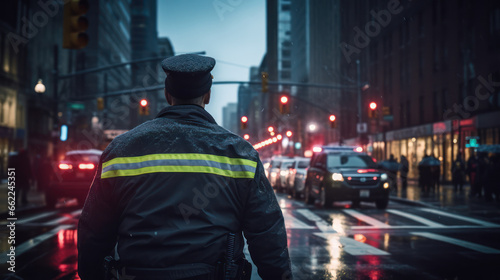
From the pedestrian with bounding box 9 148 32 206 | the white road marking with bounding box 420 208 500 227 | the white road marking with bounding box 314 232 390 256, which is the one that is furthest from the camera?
the pedestrian with bounding box 9 148 32 206

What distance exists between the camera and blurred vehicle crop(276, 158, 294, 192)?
29223 mm

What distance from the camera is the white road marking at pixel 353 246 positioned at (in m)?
9.59

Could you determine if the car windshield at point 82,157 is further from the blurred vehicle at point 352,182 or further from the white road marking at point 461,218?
the white road marking at point 461,218

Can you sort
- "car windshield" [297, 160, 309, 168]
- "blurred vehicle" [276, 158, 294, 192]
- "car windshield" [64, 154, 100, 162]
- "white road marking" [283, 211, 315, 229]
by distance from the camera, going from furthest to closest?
"blurred vehicle" [276, 158, 294, 192] < "car windshield" [297, 160, 309, 168] < "car windshield" [64, 154, 100, 162] < "white road marking" [283, 211, 315, 229]

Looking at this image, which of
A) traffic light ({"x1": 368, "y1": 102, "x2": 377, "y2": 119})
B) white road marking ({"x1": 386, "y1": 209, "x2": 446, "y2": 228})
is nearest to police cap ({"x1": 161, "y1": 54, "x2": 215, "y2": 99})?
white road marking ({"x1": 386, "y1": 209, "x2": 446, "y2": 228})

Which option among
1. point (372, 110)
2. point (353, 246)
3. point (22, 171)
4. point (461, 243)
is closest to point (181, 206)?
point (353, 246)

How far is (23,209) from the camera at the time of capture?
682 inches

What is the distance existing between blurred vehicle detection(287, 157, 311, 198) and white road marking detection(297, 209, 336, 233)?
20.4 ft

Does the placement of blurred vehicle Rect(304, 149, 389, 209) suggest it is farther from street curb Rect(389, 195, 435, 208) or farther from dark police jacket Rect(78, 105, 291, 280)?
dark police jacket Rect(78, 105, 291, 280)

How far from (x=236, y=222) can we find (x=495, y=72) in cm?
3156

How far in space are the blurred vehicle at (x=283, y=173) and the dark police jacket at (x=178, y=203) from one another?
25538mm

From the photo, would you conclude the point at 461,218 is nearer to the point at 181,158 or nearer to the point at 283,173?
the point at 181,158

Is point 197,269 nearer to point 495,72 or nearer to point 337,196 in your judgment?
point 337,196

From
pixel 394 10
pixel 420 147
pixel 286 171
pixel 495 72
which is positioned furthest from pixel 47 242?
pixel 394 10
